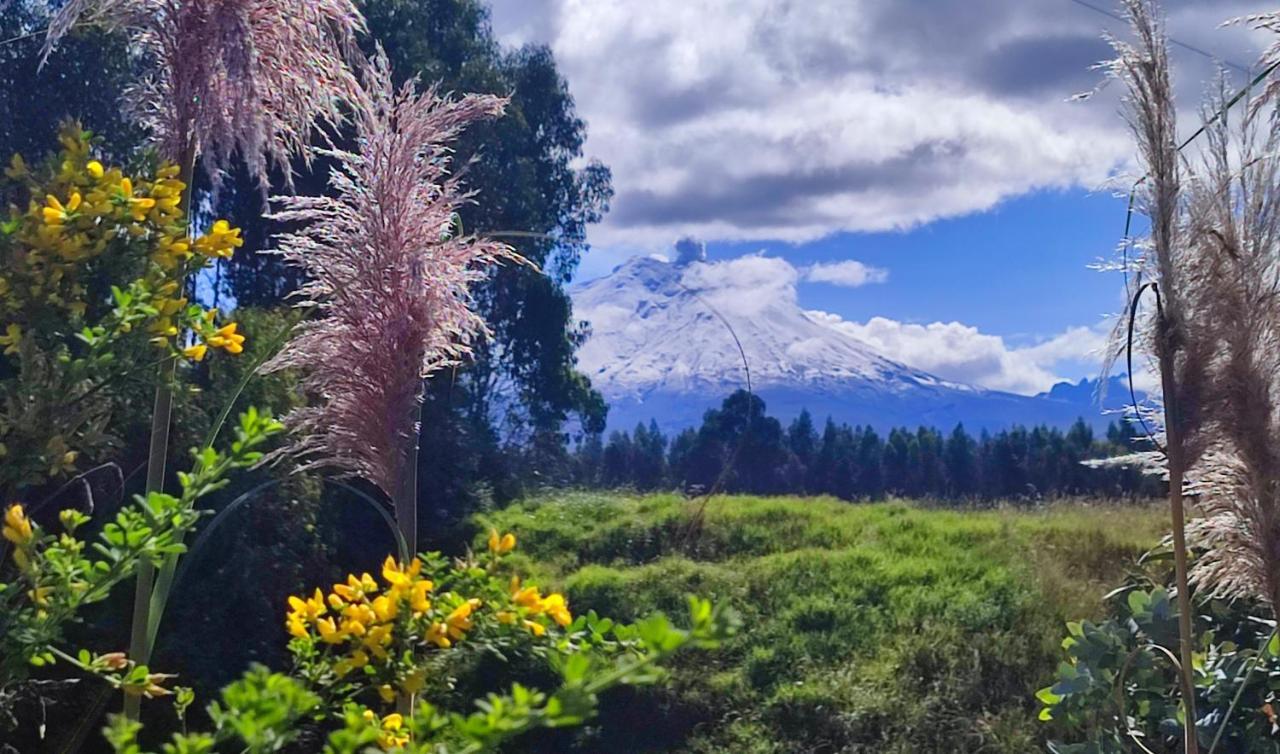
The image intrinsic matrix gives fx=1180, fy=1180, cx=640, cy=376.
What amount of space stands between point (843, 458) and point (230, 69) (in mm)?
11767

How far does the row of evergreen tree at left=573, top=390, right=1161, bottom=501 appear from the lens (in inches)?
472

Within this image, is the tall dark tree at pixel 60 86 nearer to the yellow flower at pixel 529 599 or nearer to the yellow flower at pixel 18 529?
the yellow flower at pixel 18 529

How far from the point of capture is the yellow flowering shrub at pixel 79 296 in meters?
1.54

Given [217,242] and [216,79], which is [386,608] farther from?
[216,79]

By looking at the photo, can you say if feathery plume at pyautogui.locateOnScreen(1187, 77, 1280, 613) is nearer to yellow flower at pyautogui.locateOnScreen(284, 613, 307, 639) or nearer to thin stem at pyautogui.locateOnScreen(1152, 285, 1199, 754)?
thin stem at pyautogui.locateOnScreen(1152, 285, 1199, 754)

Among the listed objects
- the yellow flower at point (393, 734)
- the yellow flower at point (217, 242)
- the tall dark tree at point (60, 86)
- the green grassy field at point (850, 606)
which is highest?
the tall dark tree at point (60, 86)

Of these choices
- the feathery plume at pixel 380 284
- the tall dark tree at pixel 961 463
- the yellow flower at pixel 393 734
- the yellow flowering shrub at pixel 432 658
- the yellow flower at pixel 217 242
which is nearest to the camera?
the yellow flowering shrub at pixel 432 658

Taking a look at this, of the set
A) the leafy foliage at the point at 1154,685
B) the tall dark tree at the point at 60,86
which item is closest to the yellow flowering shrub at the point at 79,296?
the leafy foliage at the point at 1154,685

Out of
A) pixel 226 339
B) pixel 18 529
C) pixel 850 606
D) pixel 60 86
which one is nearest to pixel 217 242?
pixel 226 339

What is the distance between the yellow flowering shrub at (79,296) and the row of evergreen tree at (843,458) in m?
9.68

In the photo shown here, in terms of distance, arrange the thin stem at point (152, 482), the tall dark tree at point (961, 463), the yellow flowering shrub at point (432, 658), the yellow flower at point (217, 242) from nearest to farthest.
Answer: the yellow flowering shrub at point (432, 658) < the yellow flower at point (217, 242) < the thin stem at point (152, 482) < the tall dark tree at point (961, 463)

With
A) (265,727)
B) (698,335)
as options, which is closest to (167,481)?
(265,727)

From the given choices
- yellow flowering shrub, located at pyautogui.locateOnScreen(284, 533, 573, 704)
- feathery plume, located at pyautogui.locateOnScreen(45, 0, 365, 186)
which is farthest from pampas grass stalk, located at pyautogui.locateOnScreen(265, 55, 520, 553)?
yellow flowering shrub, located at pyautogui.locateOnScreen(284, 533, 573, 704)

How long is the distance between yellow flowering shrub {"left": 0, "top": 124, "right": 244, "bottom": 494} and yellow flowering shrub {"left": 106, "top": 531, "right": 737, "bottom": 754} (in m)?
0.45
